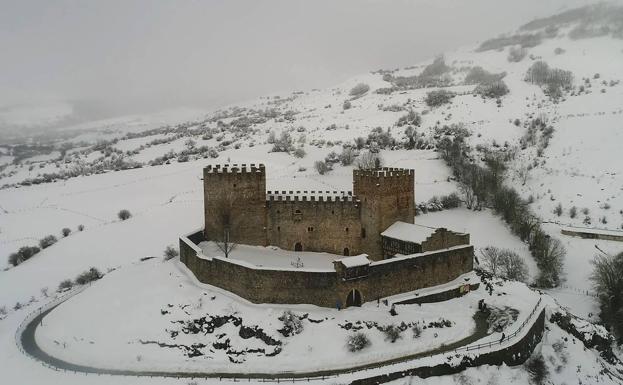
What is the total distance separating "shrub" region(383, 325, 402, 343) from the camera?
24906 millimetres

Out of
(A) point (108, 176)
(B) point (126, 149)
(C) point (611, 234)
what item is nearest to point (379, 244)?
(C) point (611, 234)

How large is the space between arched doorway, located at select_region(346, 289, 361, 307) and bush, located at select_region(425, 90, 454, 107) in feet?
230

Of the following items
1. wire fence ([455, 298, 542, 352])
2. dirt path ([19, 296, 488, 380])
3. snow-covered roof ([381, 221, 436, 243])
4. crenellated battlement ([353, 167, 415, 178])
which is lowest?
dirt path ([19, 296, 488, 380])

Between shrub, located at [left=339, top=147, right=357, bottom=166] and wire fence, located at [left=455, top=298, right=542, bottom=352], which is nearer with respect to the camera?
wire fence, located at [left=455, top=298, right=542, bottom=352]

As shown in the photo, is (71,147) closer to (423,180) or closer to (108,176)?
(108,176)

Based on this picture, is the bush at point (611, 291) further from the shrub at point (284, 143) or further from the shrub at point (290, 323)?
the shrub at point (284, 143)

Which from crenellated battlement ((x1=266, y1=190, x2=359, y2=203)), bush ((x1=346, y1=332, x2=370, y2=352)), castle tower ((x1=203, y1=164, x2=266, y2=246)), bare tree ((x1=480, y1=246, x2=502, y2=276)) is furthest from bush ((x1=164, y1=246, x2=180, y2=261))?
bare tree ((x1=480, y1=246, x2=502, y2=276))

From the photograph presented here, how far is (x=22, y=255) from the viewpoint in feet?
153

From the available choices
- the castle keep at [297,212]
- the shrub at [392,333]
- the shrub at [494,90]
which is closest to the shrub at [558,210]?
the castle keep at [297,212]

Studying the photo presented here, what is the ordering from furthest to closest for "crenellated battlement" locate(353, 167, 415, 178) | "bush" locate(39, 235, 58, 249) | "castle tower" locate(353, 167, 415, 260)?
"bush" locate(39, 235, 58, 249)
"castle tower" locate(353, 167, 415, 260)
"crenellated battlement" locate(353, 167, 415, 178)

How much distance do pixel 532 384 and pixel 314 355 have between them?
11327 mm

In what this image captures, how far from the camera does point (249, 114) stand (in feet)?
423

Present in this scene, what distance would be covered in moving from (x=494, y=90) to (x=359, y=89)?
133ft

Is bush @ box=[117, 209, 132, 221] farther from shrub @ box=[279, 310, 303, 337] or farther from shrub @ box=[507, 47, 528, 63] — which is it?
shrub @ box=[507, 47, 528, 63]
